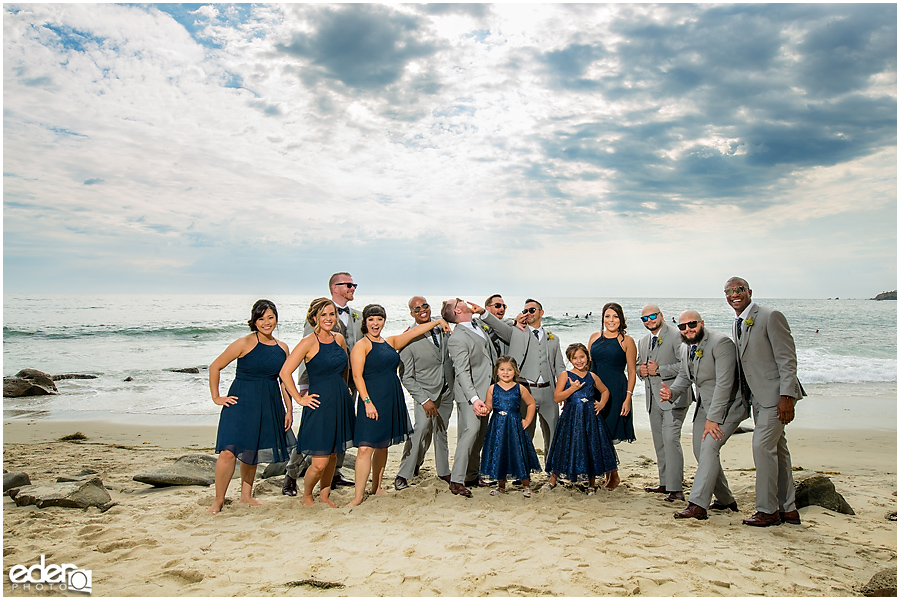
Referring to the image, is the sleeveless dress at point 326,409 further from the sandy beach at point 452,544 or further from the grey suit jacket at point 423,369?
the grey suit jacket at point 423,369

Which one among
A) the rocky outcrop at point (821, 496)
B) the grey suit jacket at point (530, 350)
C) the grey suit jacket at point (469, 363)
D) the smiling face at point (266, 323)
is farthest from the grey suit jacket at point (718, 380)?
the smiling face at point (266, 323)

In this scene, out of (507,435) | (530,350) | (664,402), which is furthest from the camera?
(530,350)

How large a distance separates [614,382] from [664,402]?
1.89 ft

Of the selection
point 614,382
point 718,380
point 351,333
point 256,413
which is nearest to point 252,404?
point 256,413

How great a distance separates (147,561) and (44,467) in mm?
4504

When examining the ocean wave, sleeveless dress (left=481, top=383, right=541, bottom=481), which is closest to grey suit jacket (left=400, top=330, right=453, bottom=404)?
sleeveless dress (left=481, top=383, right=541, bottom=481)

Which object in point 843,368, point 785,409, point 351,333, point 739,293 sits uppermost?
point 739,293

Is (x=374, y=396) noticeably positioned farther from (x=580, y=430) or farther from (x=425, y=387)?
(x=580, y=430)

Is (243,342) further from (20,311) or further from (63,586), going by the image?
(20,311)

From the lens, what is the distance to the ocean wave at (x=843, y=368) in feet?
56.2

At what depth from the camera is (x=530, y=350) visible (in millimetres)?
6270

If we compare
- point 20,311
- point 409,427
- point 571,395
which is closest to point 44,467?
point 409,427

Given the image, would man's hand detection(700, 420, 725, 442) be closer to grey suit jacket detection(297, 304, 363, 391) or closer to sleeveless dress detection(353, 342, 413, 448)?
sleeveless dress detection(353, 342, 413, 448)

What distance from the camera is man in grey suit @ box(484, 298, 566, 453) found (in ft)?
20.4
